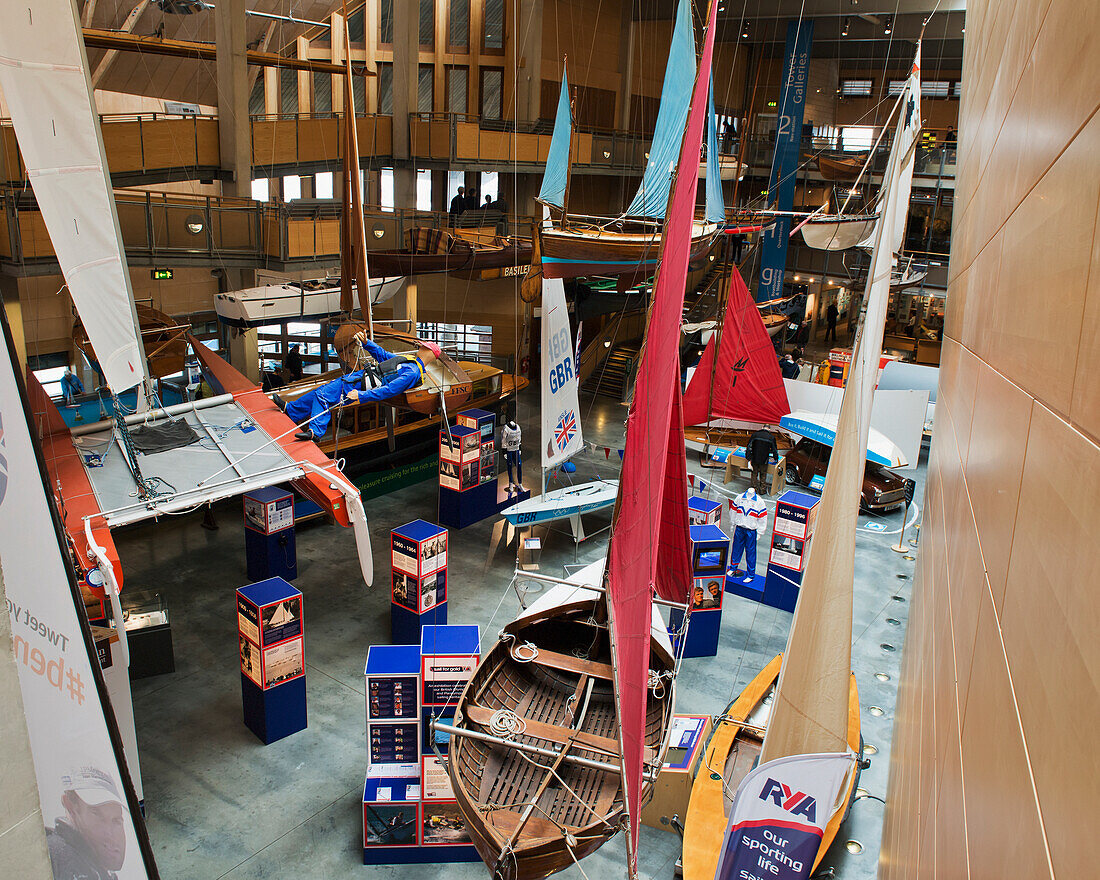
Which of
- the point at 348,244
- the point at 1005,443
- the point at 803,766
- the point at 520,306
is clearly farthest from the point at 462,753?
the point at 520,306

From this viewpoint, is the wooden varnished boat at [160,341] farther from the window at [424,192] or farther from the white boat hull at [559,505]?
the window at [424,192]

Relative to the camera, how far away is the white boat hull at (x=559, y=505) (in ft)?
35.4

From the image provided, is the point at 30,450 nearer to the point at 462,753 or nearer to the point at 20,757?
the point at 20,757

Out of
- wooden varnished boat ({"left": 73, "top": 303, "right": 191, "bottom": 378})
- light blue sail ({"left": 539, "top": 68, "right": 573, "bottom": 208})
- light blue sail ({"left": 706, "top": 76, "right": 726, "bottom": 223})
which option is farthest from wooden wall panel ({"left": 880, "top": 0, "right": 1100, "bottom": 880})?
light blue sail ({"left": 706, "top": 76, "right": 726, "bottom": 223})

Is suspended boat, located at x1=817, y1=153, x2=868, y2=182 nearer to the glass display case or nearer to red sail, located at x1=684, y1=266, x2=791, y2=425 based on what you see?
red sail, located at x1=684, y1=266, x2=791, y2=425

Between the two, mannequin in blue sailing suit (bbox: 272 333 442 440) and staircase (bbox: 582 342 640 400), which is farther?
staircase (bbox: 582 342 640 400)

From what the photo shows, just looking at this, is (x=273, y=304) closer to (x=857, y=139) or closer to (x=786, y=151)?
(x=786, y=151)

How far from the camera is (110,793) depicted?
58.2 inches

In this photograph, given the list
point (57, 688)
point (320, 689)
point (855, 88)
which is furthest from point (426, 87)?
point (57, 688)

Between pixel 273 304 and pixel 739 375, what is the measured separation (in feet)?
25.7

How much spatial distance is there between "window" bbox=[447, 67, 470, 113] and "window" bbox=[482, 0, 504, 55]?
94 cm

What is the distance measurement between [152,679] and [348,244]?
20.0ft

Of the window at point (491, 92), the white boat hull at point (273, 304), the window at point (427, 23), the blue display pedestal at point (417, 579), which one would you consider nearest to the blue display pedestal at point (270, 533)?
the blue display pedestal at point (417, 579)

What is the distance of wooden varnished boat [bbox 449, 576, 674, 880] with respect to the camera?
15.9 feet
